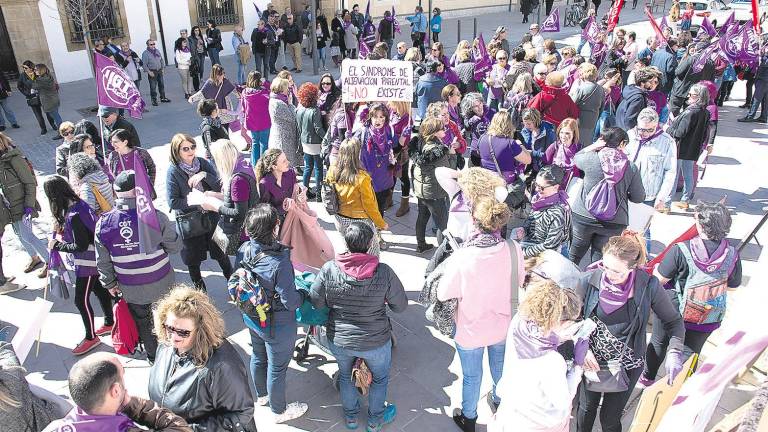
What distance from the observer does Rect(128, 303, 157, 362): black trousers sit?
4539mm

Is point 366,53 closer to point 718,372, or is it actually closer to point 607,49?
point 607,49

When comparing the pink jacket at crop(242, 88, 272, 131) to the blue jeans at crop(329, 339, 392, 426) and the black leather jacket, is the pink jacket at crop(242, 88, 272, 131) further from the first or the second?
the black leather jacket

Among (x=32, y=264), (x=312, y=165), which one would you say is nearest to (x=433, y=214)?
(x=312, y=165)

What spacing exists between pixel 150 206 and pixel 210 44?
40.5ft

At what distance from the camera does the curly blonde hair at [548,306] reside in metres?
2.83

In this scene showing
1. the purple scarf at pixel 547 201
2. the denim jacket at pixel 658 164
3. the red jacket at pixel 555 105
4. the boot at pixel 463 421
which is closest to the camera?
the boot at pixel 463 421

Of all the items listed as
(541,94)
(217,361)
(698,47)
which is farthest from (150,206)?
(698,47)

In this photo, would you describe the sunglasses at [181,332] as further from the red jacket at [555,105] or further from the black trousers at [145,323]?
the red jacket at [555,105]

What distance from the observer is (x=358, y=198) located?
17.8 feet

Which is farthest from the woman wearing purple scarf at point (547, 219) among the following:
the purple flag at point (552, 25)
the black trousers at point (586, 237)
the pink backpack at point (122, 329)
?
the purple flag at point (552, 25)

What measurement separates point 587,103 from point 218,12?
1435 cm

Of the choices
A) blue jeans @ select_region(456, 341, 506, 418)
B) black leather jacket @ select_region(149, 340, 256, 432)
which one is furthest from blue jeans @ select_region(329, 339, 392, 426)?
black leather jacket @ select_region(149, 340, 256, 432)

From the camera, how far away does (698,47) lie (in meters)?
10.2

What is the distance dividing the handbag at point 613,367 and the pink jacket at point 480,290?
580mm
